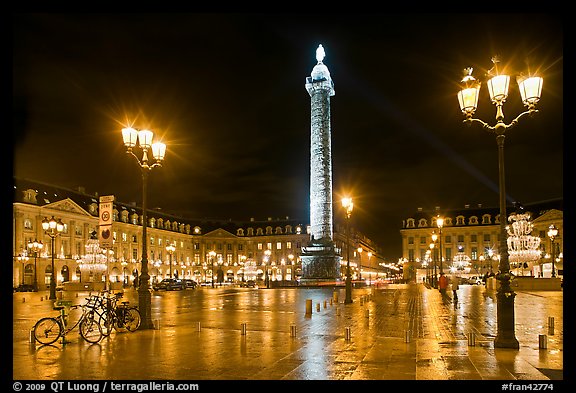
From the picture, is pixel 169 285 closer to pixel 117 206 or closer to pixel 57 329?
pixel 117 206

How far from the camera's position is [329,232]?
71.9 m

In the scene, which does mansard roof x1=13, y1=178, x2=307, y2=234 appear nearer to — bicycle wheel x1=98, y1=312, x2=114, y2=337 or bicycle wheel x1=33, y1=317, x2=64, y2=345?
bicycle wheel x1=98, y1=312, x2=114, y2=337

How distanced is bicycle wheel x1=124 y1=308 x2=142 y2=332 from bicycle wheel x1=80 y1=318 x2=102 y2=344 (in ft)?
5.30

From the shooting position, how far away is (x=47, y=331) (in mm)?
16078

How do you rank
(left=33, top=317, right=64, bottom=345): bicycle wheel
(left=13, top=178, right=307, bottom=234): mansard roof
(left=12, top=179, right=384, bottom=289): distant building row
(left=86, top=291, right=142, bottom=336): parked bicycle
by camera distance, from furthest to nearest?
(left=13, top=178, right=307, bottom=234): mansard roof < (left=12, top=179, right=384, bottom=289): distant building row < (left=86, top=291, right=142, bottom=336): parked bicycle < (left=33, top=317, right=64, bottom=345): bicycle wheel

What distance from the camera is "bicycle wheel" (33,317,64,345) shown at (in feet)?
52.9

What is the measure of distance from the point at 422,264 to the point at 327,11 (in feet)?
399

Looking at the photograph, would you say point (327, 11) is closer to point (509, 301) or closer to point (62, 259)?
point (509, 301)

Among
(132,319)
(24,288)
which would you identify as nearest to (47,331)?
(132,319)

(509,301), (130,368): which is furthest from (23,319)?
(509,301)

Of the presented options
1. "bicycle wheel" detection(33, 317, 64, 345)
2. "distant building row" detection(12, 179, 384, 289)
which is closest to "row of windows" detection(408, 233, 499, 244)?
"distant building row" detection(12, 179, 384, 289)

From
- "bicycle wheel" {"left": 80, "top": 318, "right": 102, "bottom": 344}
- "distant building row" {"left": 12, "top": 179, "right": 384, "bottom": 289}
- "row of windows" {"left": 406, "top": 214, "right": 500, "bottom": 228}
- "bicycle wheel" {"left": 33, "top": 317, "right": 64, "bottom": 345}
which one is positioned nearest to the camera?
"bicycle wheel" {"left": 33, "top": 317, "right": 64, "bottom": 345}

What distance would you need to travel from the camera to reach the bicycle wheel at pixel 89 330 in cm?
1670

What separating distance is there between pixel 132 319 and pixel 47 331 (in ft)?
12.1
